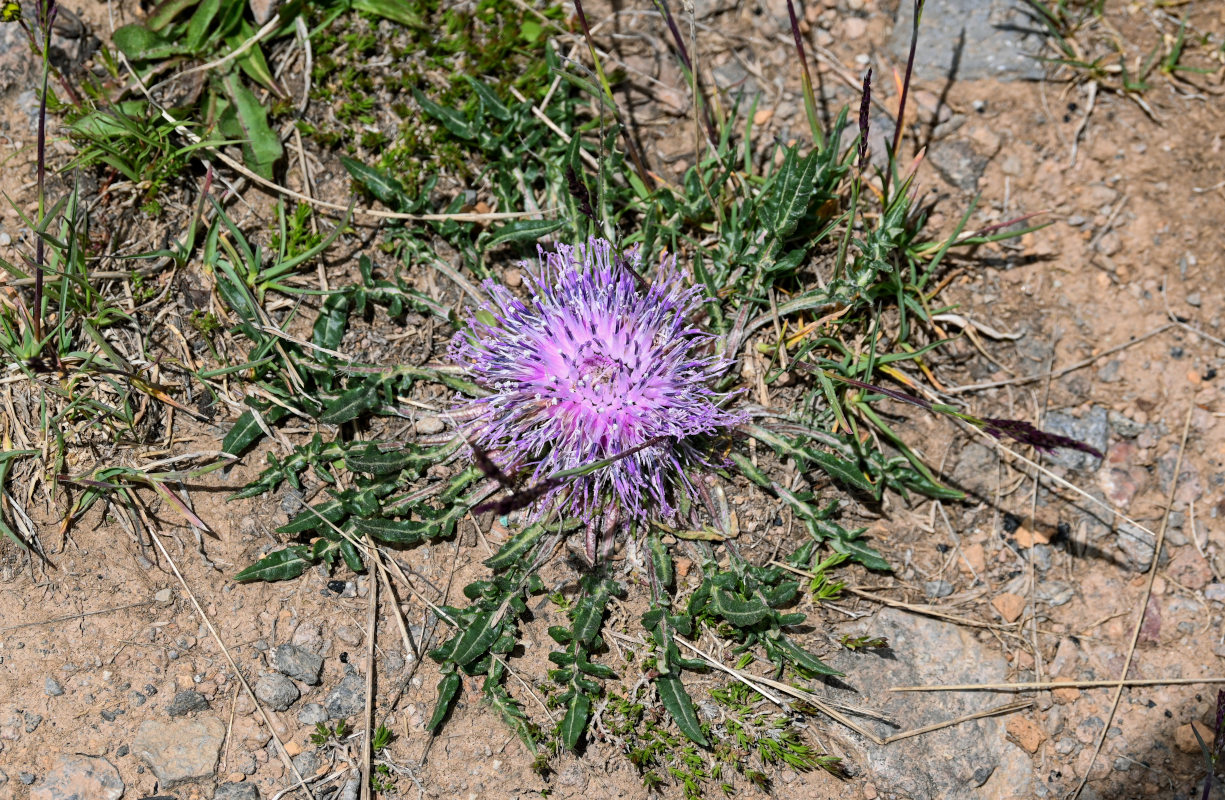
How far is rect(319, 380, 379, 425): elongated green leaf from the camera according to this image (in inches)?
143

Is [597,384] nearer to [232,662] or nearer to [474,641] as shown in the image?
[474,641]

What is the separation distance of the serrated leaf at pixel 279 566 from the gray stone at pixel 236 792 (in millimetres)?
799

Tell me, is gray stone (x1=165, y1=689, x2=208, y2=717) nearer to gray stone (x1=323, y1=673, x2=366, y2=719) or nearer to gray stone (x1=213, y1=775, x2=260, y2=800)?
gray stone (x1=213, y1=775, x2=260, y2=800)

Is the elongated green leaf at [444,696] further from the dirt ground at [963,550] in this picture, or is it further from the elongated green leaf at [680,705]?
the elongated green leaf at [680,705]

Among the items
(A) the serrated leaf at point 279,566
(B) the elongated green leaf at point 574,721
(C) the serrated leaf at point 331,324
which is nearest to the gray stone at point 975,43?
(C) the serrated leaf at point 331,324

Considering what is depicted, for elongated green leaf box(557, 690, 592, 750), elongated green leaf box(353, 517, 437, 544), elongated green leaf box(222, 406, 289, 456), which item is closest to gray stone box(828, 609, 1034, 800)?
elongated green leaf box(557, 690, 592, 750)

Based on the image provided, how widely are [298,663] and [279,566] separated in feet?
1.34

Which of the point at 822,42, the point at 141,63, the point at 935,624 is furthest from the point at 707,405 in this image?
the point at 141,63

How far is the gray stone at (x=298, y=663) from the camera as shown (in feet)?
11.5

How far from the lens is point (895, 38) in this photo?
4148mm

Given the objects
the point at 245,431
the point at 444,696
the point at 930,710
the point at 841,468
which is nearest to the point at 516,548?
the point at 444,696

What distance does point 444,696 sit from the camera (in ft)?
11.1

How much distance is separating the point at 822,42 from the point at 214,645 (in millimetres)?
3922

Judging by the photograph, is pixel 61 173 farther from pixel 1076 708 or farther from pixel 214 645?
pixel 1076 708
